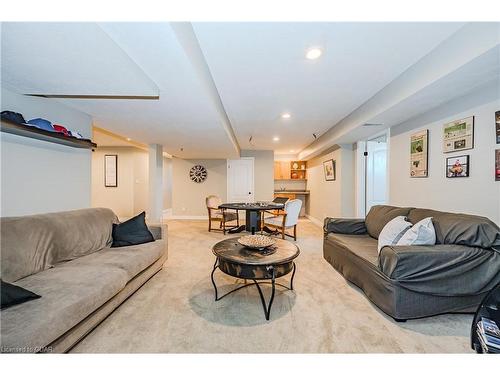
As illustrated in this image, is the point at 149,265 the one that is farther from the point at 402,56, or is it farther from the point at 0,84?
the point at 402,56

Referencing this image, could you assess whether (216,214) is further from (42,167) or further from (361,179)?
(42,167)

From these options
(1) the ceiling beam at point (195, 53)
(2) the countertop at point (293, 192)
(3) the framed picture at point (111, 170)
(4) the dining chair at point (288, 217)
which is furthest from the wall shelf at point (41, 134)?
(2) the countertop at point (293, 192)

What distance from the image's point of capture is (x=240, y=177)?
7.75 metres

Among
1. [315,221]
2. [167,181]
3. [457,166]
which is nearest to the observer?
[457,166]

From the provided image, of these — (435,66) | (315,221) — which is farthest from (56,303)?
(315,221)

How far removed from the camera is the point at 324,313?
207 cm

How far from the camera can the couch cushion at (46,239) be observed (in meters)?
1.79

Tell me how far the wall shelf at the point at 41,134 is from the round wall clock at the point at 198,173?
15.4 feet

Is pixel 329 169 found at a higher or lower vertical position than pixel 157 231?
higher

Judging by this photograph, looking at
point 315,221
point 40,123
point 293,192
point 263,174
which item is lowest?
point 315,221

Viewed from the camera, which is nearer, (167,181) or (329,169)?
(329,169)

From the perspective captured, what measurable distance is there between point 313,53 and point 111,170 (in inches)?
276

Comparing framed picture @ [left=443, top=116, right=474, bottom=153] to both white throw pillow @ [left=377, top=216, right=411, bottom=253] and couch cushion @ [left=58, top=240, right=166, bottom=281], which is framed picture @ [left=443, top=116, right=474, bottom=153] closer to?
white throw pillow @ [left=377, top=216, right=411, bottom=253]

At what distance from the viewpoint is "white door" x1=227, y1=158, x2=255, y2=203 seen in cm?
775
